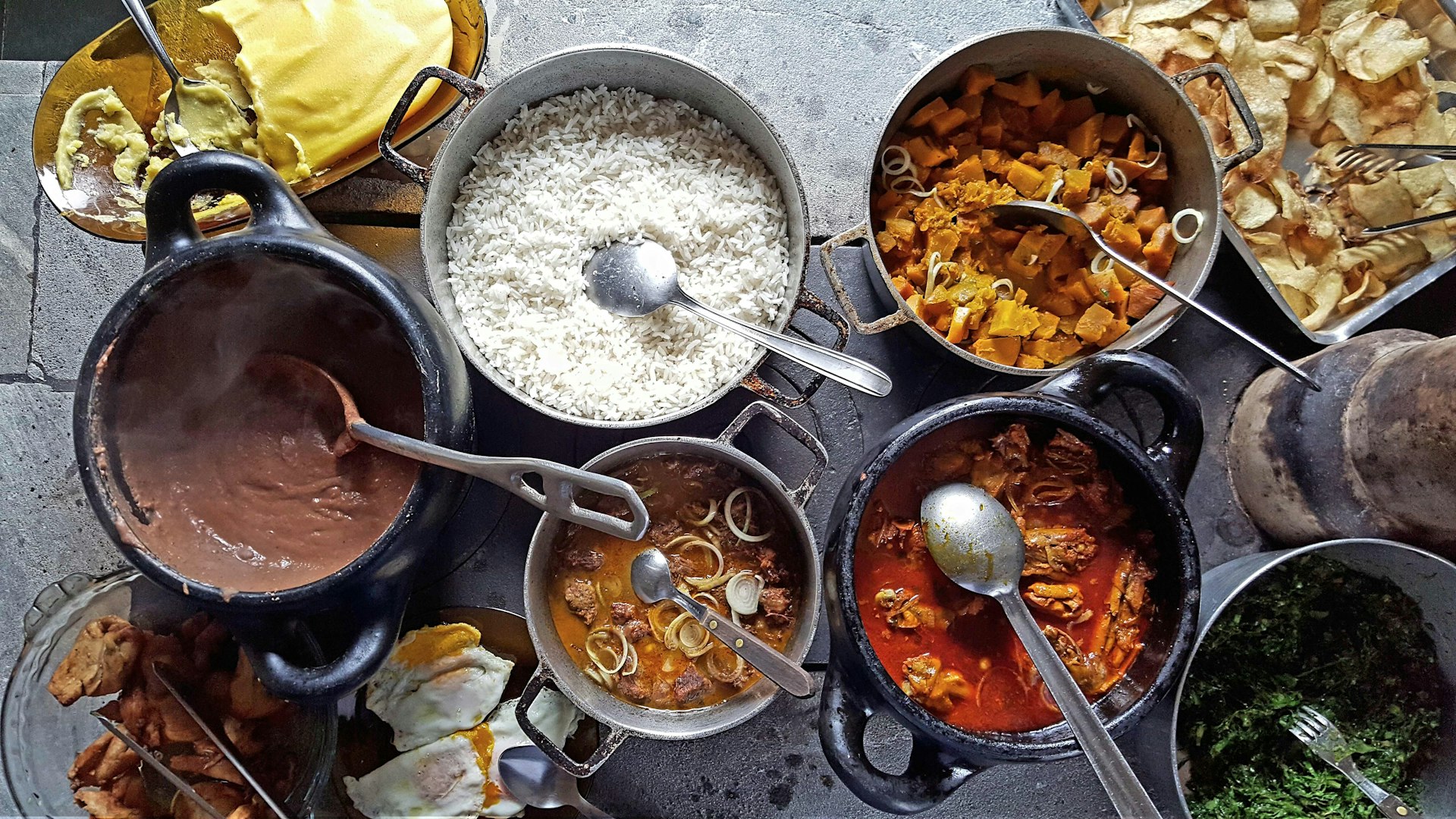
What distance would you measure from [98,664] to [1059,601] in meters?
1.50

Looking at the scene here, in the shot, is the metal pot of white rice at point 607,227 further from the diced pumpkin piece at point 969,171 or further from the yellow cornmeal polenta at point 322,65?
the diced pumpkin piece at point 969,171

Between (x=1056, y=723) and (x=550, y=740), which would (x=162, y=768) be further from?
(x=1056, y=723)

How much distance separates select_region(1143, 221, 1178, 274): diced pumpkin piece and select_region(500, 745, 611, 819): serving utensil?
1352 mm

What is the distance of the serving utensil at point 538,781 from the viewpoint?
156cm

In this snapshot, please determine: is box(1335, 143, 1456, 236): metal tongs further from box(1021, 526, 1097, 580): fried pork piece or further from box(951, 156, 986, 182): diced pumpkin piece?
box(1021, 526, 1097, 580): fried pork piece

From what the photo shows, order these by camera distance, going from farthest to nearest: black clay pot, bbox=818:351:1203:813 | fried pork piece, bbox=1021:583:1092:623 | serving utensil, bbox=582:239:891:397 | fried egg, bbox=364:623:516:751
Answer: fried egg, bbox=364:623:516:751 < serving utensil, bbox=582:239:891:397 < fried pork piece, bbox=1021:583:1092:623 < black clay pot, bbox=818:351:1203:813

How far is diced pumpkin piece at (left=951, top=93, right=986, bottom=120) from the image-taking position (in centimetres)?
164

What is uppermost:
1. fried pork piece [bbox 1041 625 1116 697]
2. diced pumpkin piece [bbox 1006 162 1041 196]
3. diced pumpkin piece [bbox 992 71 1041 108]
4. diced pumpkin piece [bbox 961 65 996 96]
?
diced pumpkin piece [bbox 961 65 996 96]

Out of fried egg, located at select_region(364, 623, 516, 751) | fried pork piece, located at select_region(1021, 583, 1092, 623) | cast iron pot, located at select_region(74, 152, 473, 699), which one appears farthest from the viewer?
fried egg, located at select_region(364, 623, 516, 751)

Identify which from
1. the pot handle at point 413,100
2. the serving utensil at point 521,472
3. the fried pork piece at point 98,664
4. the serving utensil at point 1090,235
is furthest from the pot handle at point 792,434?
the fried pork piece at point 98,664

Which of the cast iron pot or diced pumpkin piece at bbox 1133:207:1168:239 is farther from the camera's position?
diced pumpkin piece at bbox 1133:207:1168:239

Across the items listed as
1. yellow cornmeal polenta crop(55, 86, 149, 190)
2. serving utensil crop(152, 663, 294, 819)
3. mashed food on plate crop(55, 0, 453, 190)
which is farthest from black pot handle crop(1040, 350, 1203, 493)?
yellow cornmeal polenta crop(55, 86, 149, 190)

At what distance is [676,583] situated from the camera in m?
1.55

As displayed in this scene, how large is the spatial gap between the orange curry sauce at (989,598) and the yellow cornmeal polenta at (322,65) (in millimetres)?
1093
